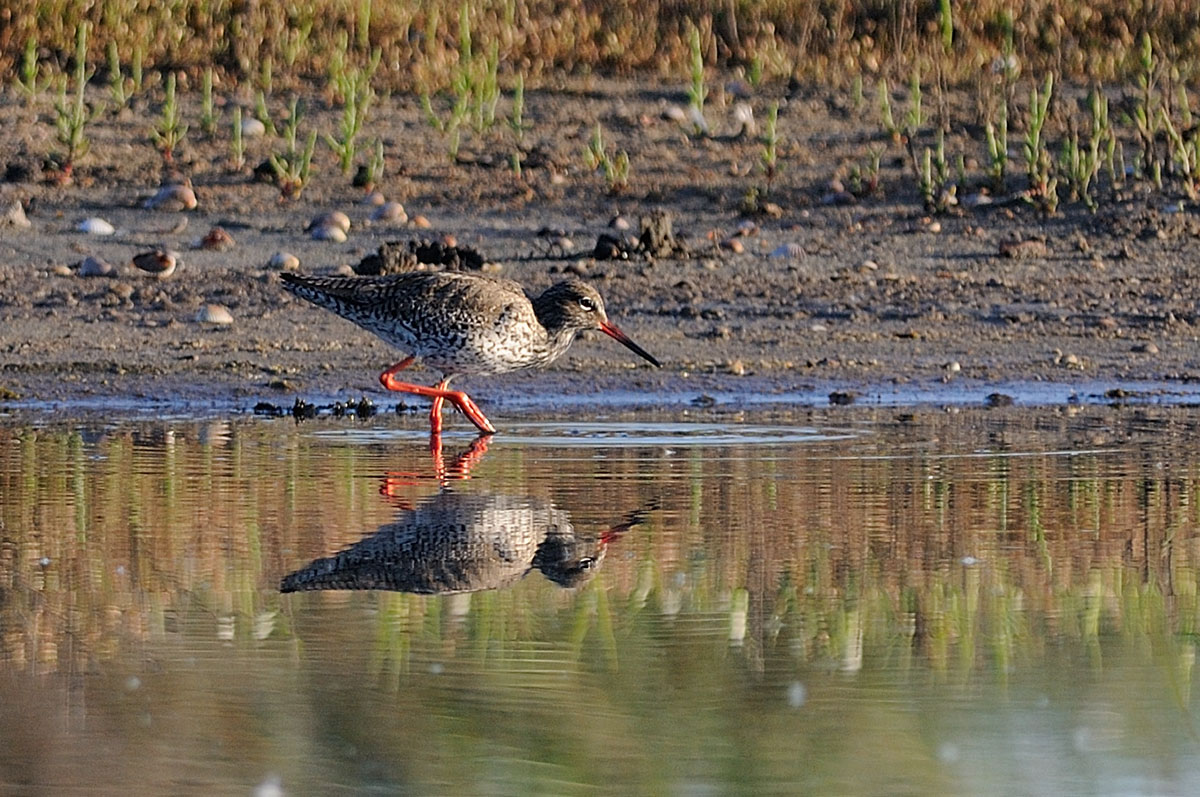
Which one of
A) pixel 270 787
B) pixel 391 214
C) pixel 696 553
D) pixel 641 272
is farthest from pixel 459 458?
pixel 391 214

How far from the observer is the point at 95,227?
12.6 metres

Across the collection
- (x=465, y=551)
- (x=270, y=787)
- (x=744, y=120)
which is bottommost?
(x=270, y=787)

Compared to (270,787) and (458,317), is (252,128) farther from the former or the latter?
(270,787)

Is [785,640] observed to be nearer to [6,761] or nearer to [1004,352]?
[6,761]

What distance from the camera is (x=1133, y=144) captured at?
14.6 metres

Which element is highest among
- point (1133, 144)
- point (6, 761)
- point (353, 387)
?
point (1133, 144)

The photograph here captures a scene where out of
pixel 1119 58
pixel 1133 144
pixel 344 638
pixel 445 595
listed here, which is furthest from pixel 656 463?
pixel 1119 58

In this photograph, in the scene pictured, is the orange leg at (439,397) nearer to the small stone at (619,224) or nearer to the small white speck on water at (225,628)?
the small stone at (619,224)

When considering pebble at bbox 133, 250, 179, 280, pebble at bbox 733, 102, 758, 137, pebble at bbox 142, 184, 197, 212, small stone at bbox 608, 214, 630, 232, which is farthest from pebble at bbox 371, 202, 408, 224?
pebble at bbox 733, 102, 758, 137

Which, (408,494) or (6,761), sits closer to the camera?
(6,761)

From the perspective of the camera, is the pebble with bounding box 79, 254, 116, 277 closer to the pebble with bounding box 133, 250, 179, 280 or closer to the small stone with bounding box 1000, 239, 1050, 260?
the pebble with bounding box 133, 250, 179, 280

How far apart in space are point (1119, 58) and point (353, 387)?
768cm

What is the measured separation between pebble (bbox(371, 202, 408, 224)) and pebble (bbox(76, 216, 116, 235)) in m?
1.47

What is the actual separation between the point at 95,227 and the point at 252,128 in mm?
1898
